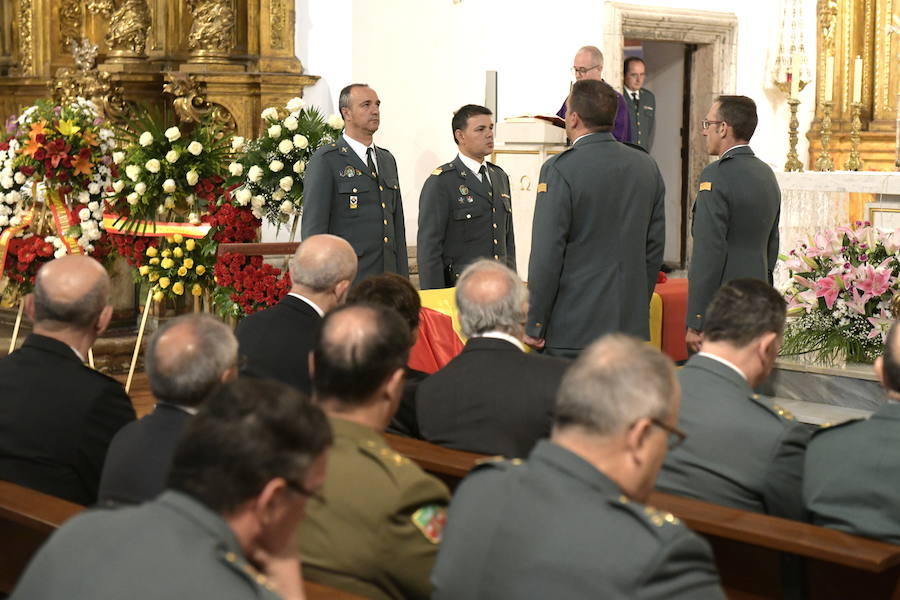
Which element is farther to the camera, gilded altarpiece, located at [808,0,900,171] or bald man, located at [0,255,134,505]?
gilded altarpiece, located at [808,0,900,171]

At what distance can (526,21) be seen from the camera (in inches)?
367

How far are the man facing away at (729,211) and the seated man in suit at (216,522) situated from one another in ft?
10.8

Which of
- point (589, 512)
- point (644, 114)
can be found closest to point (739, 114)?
point (589, 512)

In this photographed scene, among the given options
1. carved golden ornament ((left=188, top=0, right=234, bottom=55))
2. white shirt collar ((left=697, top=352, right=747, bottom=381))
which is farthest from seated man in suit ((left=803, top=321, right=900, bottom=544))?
carved golden ornament ((left=188, top=0, right=234, bottom=55))

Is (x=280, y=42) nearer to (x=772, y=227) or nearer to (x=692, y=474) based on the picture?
(x=772, y=227)

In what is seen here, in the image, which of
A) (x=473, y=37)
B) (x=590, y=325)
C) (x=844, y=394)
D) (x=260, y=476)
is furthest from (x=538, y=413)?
(x=473, y=37)

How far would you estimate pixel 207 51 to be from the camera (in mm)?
7695

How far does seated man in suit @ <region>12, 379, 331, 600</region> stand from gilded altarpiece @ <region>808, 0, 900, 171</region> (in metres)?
10.6

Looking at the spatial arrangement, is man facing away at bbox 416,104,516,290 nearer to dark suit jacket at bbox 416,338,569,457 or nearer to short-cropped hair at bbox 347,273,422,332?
short-cropped hair at bbox 347,273,422,332

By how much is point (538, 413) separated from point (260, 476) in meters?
1.38

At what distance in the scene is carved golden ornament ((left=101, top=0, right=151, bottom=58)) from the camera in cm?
809

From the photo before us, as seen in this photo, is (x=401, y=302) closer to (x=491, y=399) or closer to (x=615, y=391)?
(x=491, y=399)

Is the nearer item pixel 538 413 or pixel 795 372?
pixel 538 413

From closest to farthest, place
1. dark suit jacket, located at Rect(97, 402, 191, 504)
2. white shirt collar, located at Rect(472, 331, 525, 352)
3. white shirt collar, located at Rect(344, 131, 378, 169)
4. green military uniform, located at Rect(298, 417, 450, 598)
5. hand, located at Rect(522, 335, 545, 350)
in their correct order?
green military uniform, located at Rect(298, 417, 450, 598)
dark suit jacket, located at Rect(97, 402, 191, 504)
white shirt collar, located at Rect(472, 331, 525, 352)
hand, located at Rect(522, 335, 545, 350)
white shirt collar, located at Rect(344, 131, 378, 169)
